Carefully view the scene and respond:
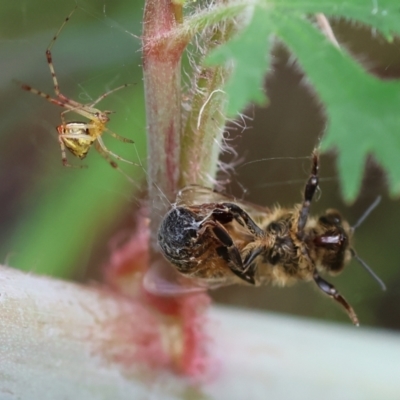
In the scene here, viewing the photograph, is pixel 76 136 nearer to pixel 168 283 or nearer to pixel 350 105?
pixel 168 283

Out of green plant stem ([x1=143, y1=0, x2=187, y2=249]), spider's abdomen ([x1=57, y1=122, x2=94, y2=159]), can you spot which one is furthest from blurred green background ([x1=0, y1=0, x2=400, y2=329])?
green plant stem ([x1=143, y1=0, x2=187, y2=249])

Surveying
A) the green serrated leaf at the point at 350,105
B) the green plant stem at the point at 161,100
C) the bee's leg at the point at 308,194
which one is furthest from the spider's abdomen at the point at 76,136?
the green serrated leaf at the point at 350,105

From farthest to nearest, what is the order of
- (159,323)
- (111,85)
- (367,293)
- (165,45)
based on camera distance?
(367,293)
(111,85)
(159,323)
(165,45)

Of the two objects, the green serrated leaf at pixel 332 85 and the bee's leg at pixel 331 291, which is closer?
the green serrated leaf at pixel 332 85

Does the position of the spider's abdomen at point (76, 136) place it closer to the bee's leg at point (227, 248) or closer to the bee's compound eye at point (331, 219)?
the bee's leg at point (227, 248)

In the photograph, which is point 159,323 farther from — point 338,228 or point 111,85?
point 111,85

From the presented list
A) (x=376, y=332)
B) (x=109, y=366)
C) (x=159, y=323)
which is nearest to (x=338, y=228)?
(x=159, y=323)
